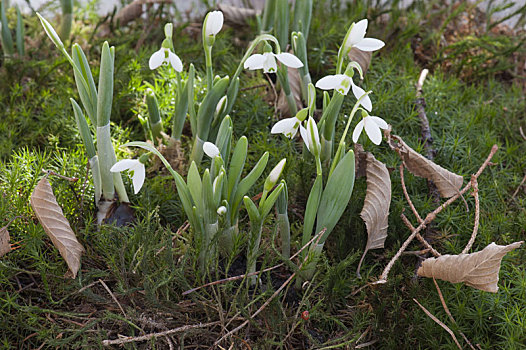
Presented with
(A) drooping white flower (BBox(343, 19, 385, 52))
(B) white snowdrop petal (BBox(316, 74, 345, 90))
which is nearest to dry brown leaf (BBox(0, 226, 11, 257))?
(B) white snowdrop petal (BBox(316, 74, 345, 90))

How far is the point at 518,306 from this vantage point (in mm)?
1257

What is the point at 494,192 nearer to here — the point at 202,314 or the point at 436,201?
the point at 436,201

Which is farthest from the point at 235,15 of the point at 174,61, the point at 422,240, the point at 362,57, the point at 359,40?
the point at 422,240

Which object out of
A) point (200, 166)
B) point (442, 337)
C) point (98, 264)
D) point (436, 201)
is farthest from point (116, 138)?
point (442, 337)

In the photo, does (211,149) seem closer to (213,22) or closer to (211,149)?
(211,149)

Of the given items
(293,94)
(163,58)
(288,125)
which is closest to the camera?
(288,125)

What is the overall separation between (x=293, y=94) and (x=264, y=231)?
55cm

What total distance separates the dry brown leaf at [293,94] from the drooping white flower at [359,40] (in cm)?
51

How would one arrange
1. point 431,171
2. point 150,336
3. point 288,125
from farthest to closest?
1. point 431,171
2. point 288,125
3. point 150,336

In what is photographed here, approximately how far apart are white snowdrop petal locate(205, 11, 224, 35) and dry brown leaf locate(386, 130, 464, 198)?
529mm

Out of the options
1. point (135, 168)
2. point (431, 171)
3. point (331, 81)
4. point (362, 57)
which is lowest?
point (431, 171)

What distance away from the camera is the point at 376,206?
4.41 ft

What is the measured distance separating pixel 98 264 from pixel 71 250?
112mm

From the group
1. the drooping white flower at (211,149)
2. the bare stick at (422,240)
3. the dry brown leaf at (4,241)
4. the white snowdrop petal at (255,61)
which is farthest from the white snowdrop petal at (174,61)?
the bare stick at (422,240)
